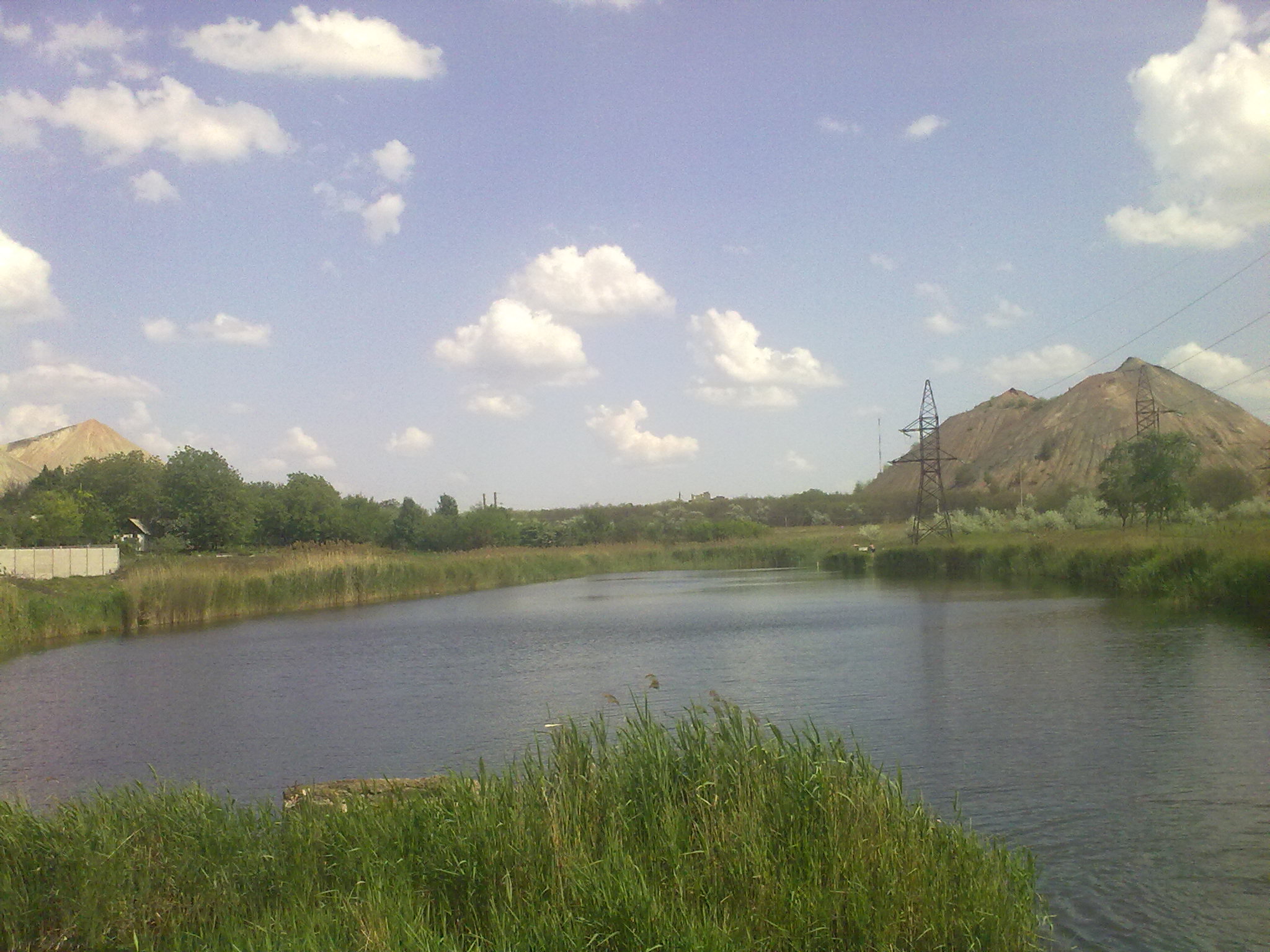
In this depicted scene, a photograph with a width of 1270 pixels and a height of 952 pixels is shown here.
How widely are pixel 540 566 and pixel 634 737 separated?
50426 mm

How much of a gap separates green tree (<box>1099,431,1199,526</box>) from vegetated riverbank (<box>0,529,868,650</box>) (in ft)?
56.5

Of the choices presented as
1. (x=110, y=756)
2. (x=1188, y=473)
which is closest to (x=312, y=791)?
(x=110, y=756)

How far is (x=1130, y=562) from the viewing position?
29969 mm

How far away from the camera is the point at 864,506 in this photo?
377ft

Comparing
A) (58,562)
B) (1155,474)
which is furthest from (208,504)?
(1155,474)

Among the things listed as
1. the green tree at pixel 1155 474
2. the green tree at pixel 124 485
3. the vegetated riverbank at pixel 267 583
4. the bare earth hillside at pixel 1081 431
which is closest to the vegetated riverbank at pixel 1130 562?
the green tree at pixel 1155 474

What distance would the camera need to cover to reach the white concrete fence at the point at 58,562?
41125mm

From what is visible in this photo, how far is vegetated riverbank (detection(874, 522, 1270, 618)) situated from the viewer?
2273 cm

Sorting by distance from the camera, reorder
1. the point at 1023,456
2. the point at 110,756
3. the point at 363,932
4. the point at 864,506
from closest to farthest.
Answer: the point at 363,932, the point at 110,756, the point at 1023,456, the point at 864,506

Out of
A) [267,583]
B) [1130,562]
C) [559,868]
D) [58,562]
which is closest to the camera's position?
[559,868]

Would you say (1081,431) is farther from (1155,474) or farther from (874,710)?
(874,710)

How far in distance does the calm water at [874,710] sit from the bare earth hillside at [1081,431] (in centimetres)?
6310

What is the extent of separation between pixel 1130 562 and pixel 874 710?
62.3 feet

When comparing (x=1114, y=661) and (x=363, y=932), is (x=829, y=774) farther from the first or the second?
(x=1114, y=661)
